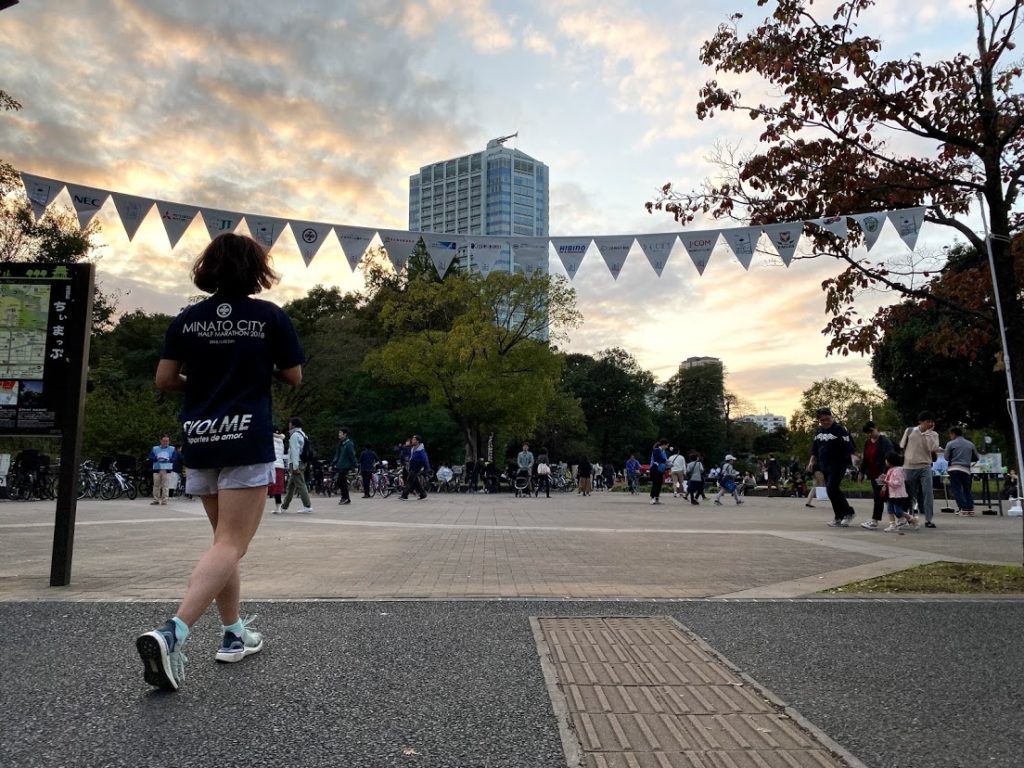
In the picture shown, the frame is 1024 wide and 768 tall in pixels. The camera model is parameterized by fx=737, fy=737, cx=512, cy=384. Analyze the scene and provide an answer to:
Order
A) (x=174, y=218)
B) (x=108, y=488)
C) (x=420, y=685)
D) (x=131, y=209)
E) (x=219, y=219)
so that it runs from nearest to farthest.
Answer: (x=420, y=685) → (x=131, y=209) → (x=174, y=218) → (x=219, y=219) → (x=108, y=488)

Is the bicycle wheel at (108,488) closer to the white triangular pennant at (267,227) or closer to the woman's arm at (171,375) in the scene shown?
the white triangular pennant at (267,227)

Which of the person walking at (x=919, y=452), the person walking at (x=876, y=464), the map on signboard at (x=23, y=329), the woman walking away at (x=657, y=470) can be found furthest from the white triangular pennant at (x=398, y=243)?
the woman walking away at (x=657, y=470)

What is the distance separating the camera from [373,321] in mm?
51281

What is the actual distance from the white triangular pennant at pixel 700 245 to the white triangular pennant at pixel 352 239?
5.41 m

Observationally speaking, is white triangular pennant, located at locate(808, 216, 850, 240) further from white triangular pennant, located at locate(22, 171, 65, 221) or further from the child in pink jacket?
white triangular pennant, located at locate(22, 171, 65, 221)

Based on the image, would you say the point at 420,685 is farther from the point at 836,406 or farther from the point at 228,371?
the point at 836,406

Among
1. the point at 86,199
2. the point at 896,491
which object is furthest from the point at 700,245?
the point at 86,199

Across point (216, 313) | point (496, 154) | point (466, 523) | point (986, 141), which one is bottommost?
point (466, 523)

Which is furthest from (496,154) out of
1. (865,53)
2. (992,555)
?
(992,555)

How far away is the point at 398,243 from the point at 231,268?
9670mm

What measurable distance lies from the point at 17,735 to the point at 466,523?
10.2 metres

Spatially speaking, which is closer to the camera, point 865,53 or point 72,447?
point 72,447

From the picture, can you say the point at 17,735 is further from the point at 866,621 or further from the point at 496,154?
the point at 496,154

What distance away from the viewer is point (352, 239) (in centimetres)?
1242
